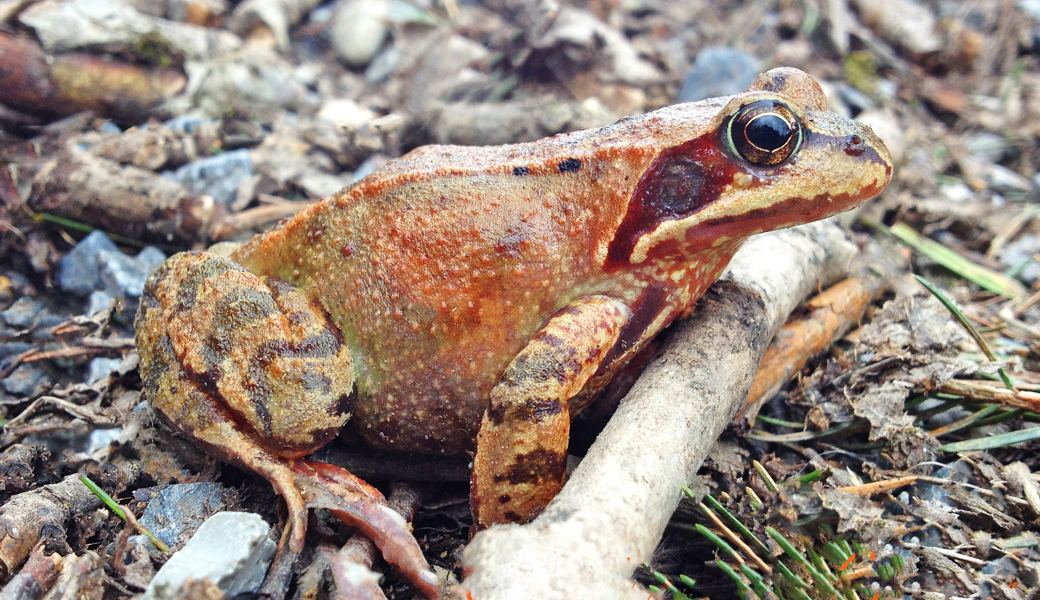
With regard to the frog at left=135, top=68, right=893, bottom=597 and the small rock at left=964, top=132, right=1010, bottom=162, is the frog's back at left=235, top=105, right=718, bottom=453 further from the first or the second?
the small rock at left=964, top=132, right=1010, bottom=162

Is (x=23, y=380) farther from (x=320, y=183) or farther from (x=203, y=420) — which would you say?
(x=320, y=183)

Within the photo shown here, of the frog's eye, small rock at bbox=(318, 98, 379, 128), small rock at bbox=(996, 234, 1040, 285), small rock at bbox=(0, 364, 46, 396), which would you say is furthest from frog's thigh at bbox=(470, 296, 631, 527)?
small rock at bbox=(996, 234, 1040, 285)

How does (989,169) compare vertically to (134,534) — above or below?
above

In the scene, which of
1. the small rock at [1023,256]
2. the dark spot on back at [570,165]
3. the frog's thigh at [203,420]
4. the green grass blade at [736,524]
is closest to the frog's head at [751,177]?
the dark spot on back at [570,165]

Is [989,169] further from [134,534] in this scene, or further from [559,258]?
[134,534]

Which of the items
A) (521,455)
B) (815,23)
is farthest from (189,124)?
(815,23)

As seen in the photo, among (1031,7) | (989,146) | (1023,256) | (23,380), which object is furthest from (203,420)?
(1031,7)

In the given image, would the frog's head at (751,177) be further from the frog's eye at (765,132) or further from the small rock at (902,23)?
the small rock at (902,23)

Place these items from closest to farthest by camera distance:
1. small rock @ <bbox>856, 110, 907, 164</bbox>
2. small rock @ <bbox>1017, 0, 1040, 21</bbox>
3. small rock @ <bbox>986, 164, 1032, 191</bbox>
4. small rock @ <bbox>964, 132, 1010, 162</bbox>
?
small rock @ <bbox>856, 110, 907, 164</bbox>, small rock @ <bbox>986, 164, 1032, 191</bbox>, small rock @ <bbox>964, 132, 1010, 162</bbox>, small rock @ <bbox>1017, 0, 1040, 21</bbox>
